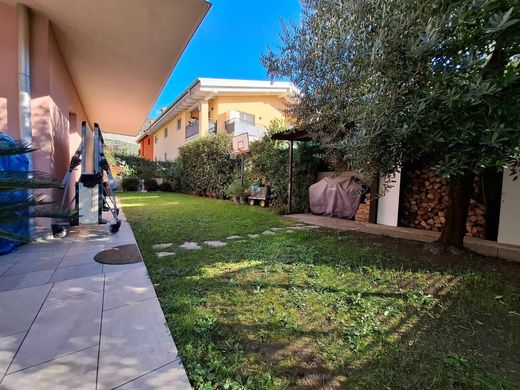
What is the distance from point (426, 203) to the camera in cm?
518

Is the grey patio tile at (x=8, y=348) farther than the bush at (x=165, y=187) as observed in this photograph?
No

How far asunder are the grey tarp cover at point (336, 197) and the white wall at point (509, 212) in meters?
2.53

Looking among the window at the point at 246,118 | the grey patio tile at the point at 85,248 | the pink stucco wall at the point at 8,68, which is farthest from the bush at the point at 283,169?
the window at the point at 246,118

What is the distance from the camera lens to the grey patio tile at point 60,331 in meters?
1.51

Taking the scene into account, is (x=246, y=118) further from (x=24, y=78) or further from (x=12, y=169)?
(x=12, y=169)

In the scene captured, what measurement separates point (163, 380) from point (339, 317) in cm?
135

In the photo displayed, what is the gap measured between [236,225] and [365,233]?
2594 mm

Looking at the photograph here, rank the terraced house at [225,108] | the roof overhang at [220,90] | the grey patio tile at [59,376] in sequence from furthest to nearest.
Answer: the terraced house at [225,108], the roof overhang at [220,90], the grey patio tile at [59,376]

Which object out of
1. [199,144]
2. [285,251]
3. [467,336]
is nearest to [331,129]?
[285,251]

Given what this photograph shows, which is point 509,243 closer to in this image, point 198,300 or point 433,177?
point 433,177

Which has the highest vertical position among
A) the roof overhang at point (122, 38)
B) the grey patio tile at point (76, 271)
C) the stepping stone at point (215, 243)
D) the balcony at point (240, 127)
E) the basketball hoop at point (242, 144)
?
the balcony at point (240, 127)

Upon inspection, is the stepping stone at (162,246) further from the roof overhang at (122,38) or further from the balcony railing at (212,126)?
the balcony railing at (212,126)

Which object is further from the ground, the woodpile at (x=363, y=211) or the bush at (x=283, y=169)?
the bush at (x=283, y=169)

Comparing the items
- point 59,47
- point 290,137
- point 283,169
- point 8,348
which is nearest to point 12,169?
point 8,348
